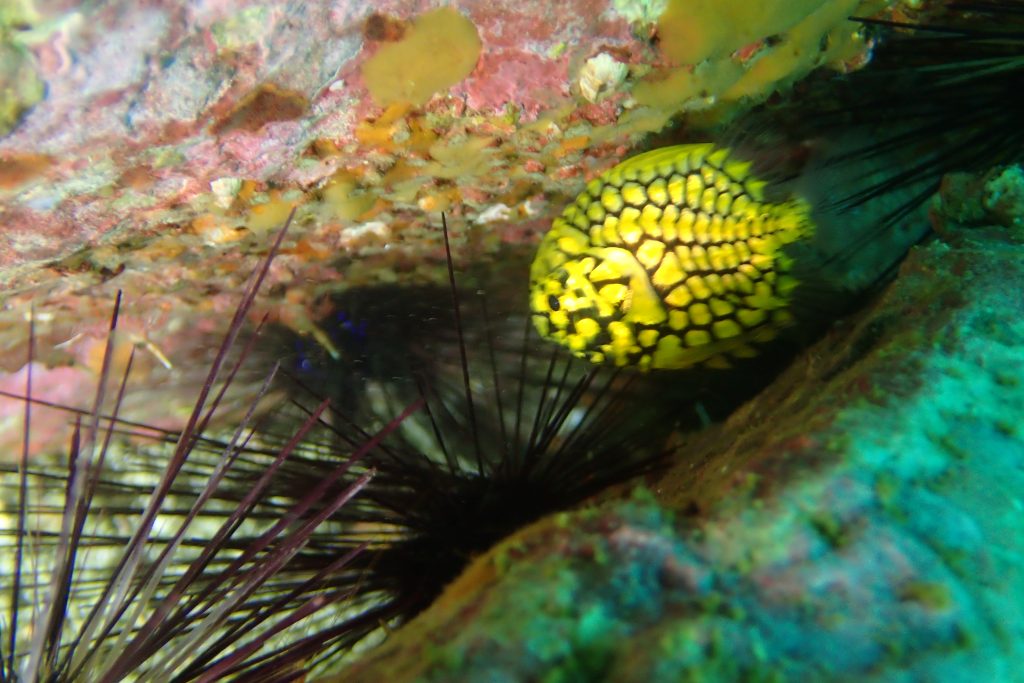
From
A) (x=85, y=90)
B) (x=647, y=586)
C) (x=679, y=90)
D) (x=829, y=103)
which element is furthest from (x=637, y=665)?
(x=829, y=103)

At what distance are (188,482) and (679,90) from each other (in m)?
2.26

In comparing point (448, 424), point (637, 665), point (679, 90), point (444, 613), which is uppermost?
point (679, 90)

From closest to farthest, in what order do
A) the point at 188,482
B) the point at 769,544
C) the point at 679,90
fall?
1. the point at 769,544
2. the point at 679,90
3. the point at 188,482

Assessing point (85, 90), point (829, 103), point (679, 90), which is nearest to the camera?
point (85, 90)

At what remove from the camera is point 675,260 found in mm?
1925

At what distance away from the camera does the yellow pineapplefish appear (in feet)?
6.25

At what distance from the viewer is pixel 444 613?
0.96m

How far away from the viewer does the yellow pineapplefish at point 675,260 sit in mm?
1906

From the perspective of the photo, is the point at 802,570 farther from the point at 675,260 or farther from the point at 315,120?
the point at 315,120

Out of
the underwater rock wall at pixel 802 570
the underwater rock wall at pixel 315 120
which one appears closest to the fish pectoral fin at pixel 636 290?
the underwater rock wall at pixel 315 120

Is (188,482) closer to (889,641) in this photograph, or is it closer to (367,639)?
(367,639)

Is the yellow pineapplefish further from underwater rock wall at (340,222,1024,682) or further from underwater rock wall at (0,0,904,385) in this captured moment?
underwater rock wall at (340,222,1024,682)

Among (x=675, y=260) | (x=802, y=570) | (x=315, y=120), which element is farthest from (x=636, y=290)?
(x=802, y=570)

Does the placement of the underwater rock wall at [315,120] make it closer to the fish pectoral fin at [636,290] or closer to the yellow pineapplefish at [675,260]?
the yellow pineapplefish at [675,260]
